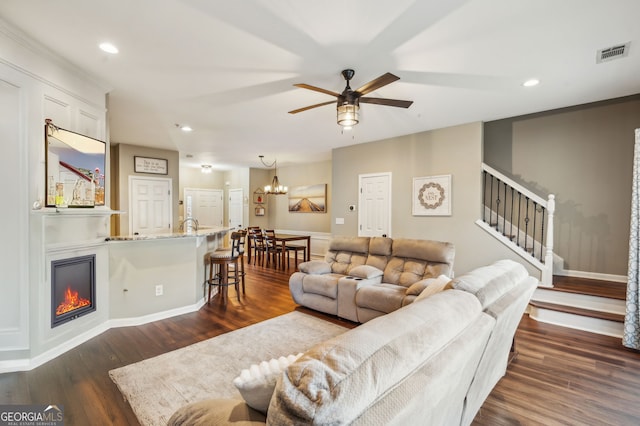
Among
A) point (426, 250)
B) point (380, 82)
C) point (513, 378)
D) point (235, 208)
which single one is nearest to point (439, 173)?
point (426, 250)

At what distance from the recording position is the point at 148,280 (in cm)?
369

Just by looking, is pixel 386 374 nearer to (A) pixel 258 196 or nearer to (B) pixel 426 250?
(B) pixel 426 250

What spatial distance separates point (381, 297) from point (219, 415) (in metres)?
2.49

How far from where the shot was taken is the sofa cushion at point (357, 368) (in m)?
0.70

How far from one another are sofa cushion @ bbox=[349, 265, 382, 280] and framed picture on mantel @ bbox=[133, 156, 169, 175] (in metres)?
5.13

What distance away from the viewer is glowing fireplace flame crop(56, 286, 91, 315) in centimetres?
285

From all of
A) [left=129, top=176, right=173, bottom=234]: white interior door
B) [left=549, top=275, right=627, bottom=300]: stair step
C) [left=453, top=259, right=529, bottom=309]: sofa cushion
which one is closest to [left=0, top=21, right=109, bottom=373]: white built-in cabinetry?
[left=453, top=259, right=529, bottom=309]: sofa cushion

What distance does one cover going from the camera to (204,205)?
997 cm

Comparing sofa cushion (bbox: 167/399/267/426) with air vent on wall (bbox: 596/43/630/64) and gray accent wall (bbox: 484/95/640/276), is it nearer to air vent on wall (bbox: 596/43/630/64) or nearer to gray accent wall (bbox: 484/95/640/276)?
air vent on wall (bbox: 596/43/630/64)

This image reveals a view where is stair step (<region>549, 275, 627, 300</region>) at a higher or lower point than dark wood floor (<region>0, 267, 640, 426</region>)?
higher

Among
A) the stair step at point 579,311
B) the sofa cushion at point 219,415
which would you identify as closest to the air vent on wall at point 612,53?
the stair step at point 579,311

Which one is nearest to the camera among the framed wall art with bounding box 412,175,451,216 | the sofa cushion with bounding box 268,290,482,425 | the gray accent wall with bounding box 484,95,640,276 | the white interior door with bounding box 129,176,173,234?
the sofa cushion with bounding box 268,290,482,425

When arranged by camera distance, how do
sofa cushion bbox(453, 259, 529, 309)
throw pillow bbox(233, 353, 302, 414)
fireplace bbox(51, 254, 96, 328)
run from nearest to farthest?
throw pillow bbox(233, 353, 302, 414)
sofa cushion bbox(453, 259, 529, 309)
fireplace bbox(51, 254, 96, 328)

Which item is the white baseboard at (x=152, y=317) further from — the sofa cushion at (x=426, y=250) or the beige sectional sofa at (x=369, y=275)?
the sofa cushion at (x=426, y=250)
